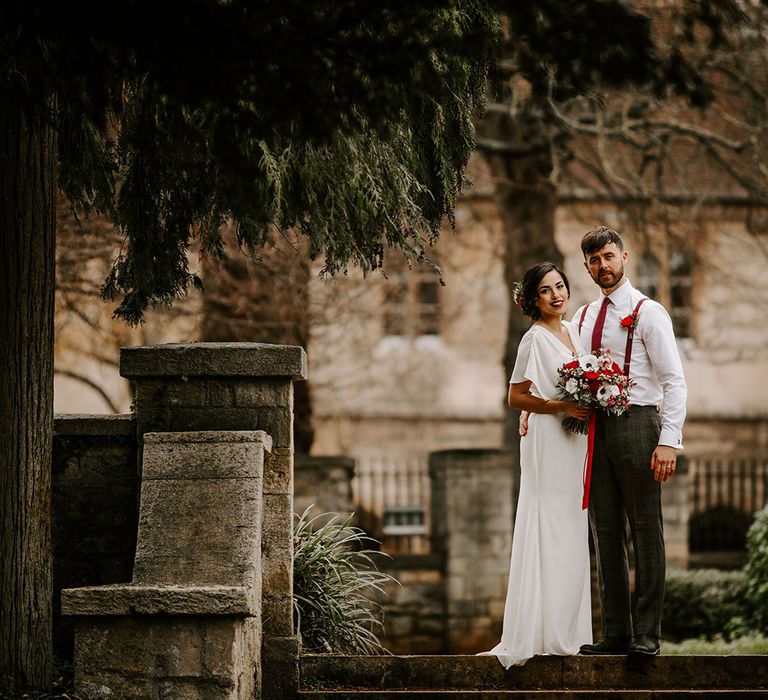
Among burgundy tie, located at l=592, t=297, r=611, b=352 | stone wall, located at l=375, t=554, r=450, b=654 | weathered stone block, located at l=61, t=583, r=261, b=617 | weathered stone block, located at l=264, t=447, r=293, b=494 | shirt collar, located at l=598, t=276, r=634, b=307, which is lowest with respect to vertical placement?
stone wall, located at l=375, t=554, r=450, b=654

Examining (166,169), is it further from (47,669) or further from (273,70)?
(47,669)

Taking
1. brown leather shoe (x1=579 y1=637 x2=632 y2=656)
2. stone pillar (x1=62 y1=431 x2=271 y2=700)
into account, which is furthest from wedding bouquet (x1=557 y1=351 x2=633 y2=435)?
stone pillar (x1=62 y1=431 x2=271 y2=700)

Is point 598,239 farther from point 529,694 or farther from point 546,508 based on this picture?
point 529,694

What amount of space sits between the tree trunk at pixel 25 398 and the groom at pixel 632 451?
2.75m

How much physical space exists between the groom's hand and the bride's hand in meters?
0.44

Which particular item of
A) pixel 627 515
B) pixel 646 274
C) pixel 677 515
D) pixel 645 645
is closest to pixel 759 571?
pixel 677 515

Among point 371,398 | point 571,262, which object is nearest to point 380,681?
point 371,398

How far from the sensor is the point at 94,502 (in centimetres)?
663

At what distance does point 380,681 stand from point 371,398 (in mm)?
21799

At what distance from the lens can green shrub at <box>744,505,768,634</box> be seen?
1148cm

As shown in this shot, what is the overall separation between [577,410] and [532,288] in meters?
0.73

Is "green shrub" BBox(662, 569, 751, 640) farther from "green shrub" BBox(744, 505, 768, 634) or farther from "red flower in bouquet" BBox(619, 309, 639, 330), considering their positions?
"red flower in bouquet" BBox(619, 309, 639, 330)

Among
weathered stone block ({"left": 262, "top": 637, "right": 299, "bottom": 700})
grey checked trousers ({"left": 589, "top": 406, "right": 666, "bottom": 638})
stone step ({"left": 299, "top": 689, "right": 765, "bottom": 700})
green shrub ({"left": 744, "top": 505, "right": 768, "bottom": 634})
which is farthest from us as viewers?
green shrub ({"left": 744, "top": 505, "right": 768, "bottom": 634})

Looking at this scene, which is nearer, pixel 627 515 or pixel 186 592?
pixel 186 592
